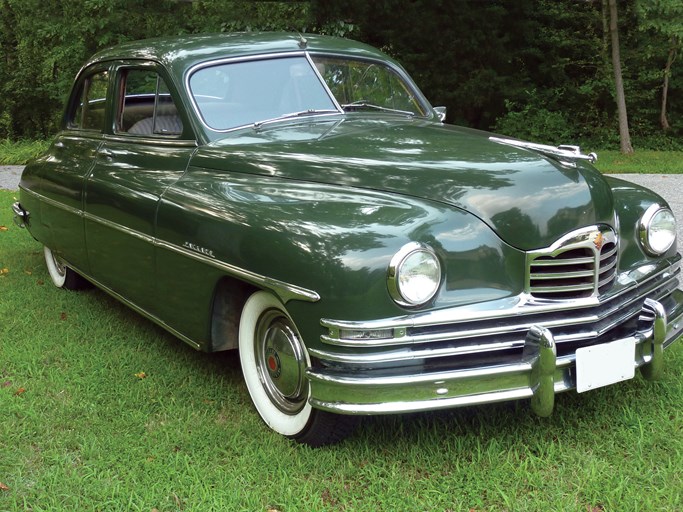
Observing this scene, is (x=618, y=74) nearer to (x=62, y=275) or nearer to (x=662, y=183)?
(x=662, y=183)

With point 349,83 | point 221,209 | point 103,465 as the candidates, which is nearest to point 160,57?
point 349,83

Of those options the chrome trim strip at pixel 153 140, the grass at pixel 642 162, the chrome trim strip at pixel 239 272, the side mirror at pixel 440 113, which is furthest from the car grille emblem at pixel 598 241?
the grass at pixel 642 162

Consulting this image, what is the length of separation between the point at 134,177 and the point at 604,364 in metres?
2.54

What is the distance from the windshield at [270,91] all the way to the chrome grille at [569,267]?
1548 millimetres

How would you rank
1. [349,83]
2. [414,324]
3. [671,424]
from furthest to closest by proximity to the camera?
[349,83]
[671,424]
[414,324]

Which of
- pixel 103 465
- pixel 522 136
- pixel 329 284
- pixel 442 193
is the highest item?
pixel 442 193

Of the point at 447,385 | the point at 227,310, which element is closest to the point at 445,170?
the point at 447,385

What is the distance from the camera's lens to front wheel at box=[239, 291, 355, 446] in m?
2.88

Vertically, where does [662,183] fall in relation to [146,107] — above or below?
below

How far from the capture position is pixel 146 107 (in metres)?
4.33

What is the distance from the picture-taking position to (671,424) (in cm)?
304

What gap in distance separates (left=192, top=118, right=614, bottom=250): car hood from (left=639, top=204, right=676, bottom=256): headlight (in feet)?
1.15

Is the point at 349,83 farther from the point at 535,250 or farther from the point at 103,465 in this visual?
the point at 103,465

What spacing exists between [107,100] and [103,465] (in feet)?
8.14
